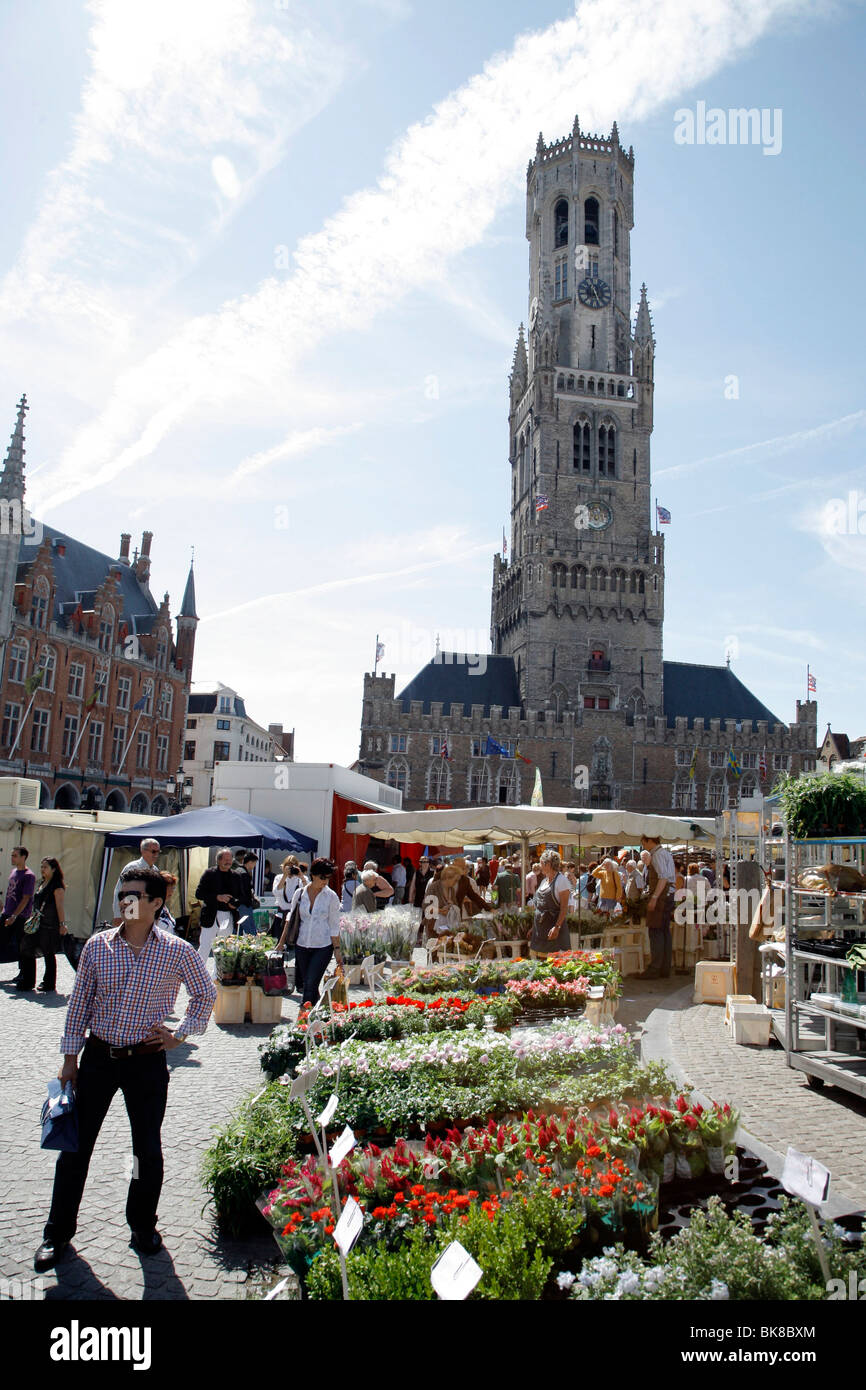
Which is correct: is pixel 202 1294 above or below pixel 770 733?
below

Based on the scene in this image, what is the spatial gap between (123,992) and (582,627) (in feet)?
170

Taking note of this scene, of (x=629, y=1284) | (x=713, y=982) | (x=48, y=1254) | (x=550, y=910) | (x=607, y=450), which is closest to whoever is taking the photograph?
(x=629, y=1284)

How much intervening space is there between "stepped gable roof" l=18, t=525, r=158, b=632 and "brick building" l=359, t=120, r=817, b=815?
44.8 ft

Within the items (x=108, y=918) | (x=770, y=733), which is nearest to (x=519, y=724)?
(x=770, y=733)

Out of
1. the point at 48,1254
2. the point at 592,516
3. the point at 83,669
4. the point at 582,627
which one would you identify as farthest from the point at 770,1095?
the point at 592,516

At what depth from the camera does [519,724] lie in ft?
173

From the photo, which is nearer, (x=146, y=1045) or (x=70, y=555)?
(x=146, y=1045)

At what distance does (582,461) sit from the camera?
56.9 meters

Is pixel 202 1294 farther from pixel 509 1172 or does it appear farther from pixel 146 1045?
pixel 509 1172

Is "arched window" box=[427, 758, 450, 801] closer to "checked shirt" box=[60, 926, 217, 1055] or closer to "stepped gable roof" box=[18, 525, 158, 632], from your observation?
"stepped gable roof" box=[18, 525, 158, 632]

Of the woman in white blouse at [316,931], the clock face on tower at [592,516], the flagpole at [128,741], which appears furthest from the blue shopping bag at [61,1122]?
the clock face on tower at [592,516]

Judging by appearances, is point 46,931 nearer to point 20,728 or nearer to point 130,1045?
point 130,1045
